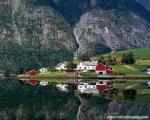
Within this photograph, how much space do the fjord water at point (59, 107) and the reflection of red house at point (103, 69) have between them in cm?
5783

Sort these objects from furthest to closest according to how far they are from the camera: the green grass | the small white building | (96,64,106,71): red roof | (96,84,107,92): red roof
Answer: (96,64,106,71): red roof < the green grass < (96,84,107,92): red roof < the small white building

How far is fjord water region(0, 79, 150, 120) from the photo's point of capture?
93.9 metres

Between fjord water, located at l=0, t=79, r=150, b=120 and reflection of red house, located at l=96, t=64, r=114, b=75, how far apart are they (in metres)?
57.8

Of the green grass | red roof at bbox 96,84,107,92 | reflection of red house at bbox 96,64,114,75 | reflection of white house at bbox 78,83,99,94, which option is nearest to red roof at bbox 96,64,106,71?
reflection of red house at bbox 96,64,114,75

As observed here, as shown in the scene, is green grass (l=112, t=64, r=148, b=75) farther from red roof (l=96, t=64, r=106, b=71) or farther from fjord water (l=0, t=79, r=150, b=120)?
fjord water (l=0, t=79, r=150, b=120)

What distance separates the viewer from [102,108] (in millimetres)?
102812

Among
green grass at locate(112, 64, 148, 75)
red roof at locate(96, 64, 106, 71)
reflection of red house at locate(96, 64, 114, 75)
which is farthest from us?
red roof at locate(96, 64, 106, 71)

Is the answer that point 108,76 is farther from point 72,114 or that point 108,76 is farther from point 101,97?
point 72,114

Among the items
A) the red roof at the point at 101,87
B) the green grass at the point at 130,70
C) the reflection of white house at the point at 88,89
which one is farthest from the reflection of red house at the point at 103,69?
the red roof at the point at 101,87

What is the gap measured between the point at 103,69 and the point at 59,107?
88943mm

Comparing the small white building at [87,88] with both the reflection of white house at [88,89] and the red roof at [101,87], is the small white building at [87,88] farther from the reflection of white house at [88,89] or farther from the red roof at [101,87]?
the red roof at [101,87]

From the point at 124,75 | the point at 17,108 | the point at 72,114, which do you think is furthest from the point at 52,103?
the point at 124,75

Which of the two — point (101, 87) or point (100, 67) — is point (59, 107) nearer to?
point (101, 87)

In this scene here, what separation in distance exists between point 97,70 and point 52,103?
85.7m
